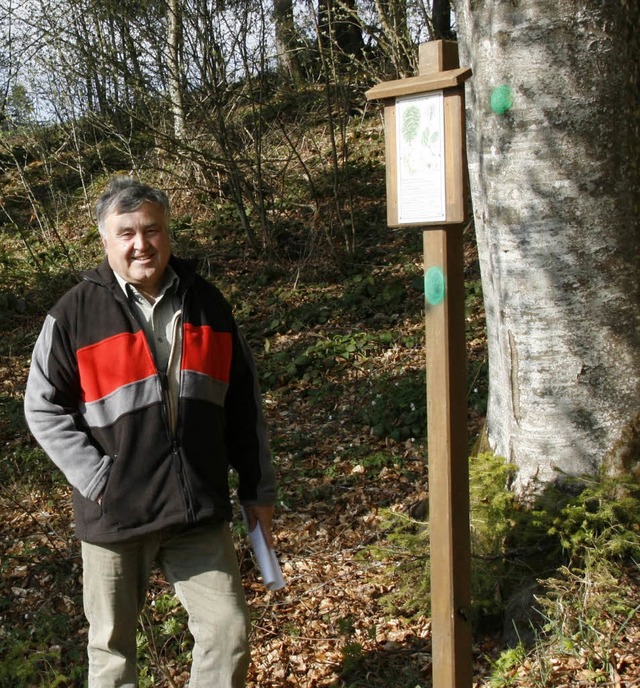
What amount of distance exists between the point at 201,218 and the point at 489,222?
8051 millimetres

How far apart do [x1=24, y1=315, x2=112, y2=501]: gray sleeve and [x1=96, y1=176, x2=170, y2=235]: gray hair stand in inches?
18.0

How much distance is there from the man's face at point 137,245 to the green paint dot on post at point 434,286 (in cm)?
99

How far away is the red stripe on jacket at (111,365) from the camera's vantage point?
2.91m

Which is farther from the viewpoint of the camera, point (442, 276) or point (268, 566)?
point (268, 566)

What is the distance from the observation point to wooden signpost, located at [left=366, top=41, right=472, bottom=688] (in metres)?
2.82

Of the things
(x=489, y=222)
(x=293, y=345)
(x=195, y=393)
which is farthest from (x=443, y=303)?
(x=293, y=345)

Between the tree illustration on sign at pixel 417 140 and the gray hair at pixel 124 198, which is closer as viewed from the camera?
the tree illustration on sign at pixel 417 140

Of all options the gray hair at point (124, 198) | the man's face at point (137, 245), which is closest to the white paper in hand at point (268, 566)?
the man's face at point (137, 245)

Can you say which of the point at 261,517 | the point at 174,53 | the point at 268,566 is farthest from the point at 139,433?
the point at 174,53

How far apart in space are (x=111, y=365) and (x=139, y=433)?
264 mm

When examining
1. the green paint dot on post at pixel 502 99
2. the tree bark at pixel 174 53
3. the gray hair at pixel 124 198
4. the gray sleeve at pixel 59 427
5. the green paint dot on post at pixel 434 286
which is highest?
the tree bark at pixel 174 53

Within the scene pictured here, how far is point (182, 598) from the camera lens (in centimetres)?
303

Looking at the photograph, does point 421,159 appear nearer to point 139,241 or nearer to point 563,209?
point 139,241

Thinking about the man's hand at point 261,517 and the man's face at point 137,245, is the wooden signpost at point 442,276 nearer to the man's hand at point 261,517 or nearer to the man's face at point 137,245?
the man's hand at point 261,517
